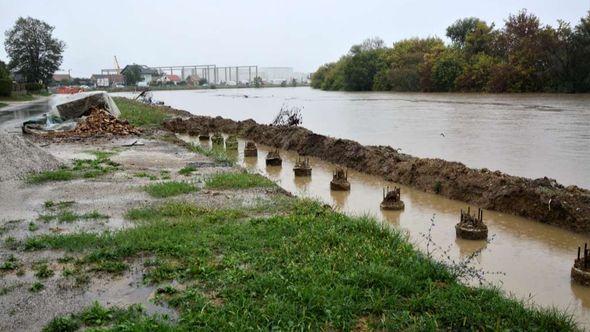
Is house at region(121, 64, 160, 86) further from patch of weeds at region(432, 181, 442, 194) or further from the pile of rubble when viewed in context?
patch of weeds at region(432, 181, 442, 194)

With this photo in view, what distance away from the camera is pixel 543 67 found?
5388 centimetres

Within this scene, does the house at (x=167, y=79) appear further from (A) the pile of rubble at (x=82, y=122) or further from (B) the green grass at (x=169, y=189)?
(B) the green grass at (x=169, y=189)

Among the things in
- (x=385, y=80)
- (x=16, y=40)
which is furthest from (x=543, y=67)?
(x=16, y=40)

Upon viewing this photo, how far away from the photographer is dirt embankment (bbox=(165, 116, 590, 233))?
8133mm

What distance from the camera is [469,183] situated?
32.7 feet

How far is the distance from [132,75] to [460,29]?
91812 mm

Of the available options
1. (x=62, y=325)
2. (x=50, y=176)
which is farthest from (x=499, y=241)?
(x=50, y=176)

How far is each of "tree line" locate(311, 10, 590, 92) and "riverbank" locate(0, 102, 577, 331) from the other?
50.4 meters

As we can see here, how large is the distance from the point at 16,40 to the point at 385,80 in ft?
179

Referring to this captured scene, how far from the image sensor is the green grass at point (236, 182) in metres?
9.95

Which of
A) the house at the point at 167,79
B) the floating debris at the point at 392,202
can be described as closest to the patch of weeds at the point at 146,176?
the floating debris at the point at 392,202

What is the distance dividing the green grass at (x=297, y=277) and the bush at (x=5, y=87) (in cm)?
5193

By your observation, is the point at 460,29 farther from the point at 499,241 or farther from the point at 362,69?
the point at 499,241

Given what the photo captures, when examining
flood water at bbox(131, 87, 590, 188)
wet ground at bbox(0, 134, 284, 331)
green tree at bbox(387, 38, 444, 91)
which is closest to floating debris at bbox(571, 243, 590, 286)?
wet ground at bbox(0, 134, 284, 331)
